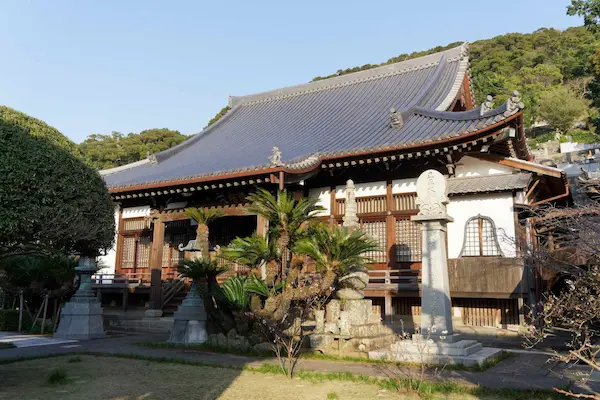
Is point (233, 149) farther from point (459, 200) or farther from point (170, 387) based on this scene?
point (170, 387)

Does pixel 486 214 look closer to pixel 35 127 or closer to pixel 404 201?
pixel 404 201

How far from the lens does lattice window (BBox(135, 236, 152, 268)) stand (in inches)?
797

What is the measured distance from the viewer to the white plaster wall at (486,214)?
13.4 m

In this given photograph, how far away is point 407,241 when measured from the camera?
14.6 metres

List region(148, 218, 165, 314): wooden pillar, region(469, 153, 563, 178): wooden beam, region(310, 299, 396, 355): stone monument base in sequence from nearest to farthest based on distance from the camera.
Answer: region(310, 299, 396, 355): stone monument base, region(469, 153, 563, 178): wooden beam, region(148, 218, 165, 314): wooden pillar

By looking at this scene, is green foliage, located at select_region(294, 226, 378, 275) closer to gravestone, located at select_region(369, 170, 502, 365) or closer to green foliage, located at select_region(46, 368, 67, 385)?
gravestone, located at select_region(369, 170, 502, 365)

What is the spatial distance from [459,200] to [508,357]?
19.5 feet

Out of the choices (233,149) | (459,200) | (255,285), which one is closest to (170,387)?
(255,285)

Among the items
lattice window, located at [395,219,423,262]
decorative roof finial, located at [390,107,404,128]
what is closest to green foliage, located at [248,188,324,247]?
lattice window, located at [395,219,423,262]

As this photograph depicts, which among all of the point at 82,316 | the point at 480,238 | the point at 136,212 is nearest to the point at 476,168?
the point at 480,238

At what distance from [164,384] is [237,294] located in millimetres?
3424

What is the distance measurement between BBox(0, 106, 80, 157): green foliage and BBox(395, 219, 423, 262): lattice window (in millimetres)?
10048

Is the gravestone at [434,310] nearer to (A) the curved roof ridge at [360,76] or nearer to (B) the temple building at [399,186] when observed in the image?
(B) the temple building at [399,186]

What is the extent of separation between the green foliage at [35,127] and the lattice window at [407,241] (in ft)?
33.0
